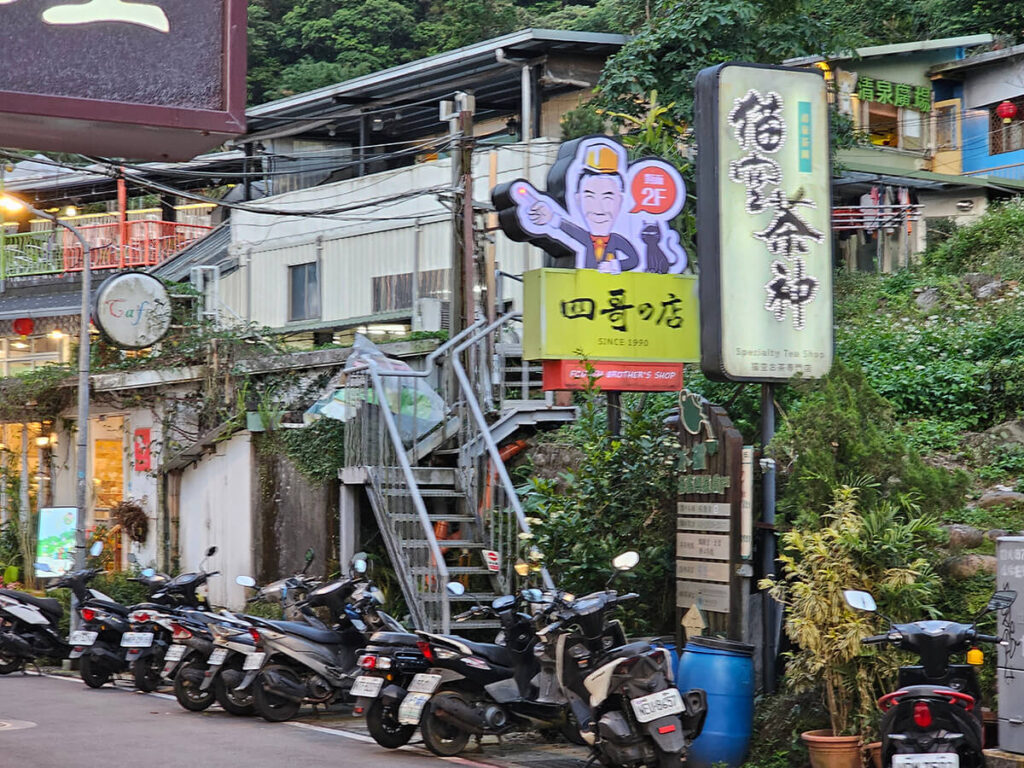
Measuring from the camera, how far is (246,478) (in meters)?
18.5

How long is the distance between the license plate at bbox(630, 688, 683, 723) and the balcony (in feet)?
84.3

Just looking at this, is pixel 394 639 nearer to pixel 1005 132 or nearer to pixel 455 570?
pixel 455 570

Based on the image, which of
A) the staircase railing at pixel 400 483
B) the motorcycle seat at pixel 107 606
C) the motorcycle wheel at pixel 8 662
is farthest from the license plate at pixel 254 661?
the motorcycle wheel at pixel 8 662

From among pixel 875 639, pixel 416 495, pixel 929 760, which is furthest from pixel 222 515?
pixel 929 760

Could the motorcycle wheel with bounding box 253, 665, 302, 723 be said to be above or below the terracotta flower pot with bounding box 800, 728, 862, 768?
below

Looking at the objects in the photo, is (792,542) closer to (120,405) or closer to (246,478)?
(246,478)

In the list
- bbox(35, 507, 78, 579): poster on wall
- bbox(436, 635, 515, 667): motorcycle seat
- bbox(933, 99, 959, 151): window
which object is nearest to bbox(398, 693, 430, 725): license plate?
bbox(436, 635, 515, 667): motorcycle seat

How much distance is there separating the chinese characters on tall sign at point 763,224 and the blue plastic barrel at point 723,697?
2.39 m

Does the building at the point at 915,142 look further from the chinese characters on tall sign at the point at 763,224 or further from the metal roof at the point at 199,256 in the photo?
the metal roof at the point at 199,256

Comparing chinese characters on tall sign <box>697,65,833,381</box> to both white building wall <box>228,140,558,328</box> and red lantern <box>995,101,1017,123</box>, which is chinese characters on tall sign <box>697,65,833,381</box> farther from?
red lantern <box>995,101,1017,123</box>

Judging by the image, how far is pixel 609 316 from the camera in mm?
12992

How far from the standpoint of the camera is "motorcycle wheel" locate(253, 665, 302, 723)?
12.4 metres

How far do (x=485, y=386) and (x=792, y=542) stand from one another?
7355mm

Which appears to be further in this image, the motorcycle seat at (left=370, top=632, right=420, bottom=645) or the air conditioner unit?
the air conditioner unit
